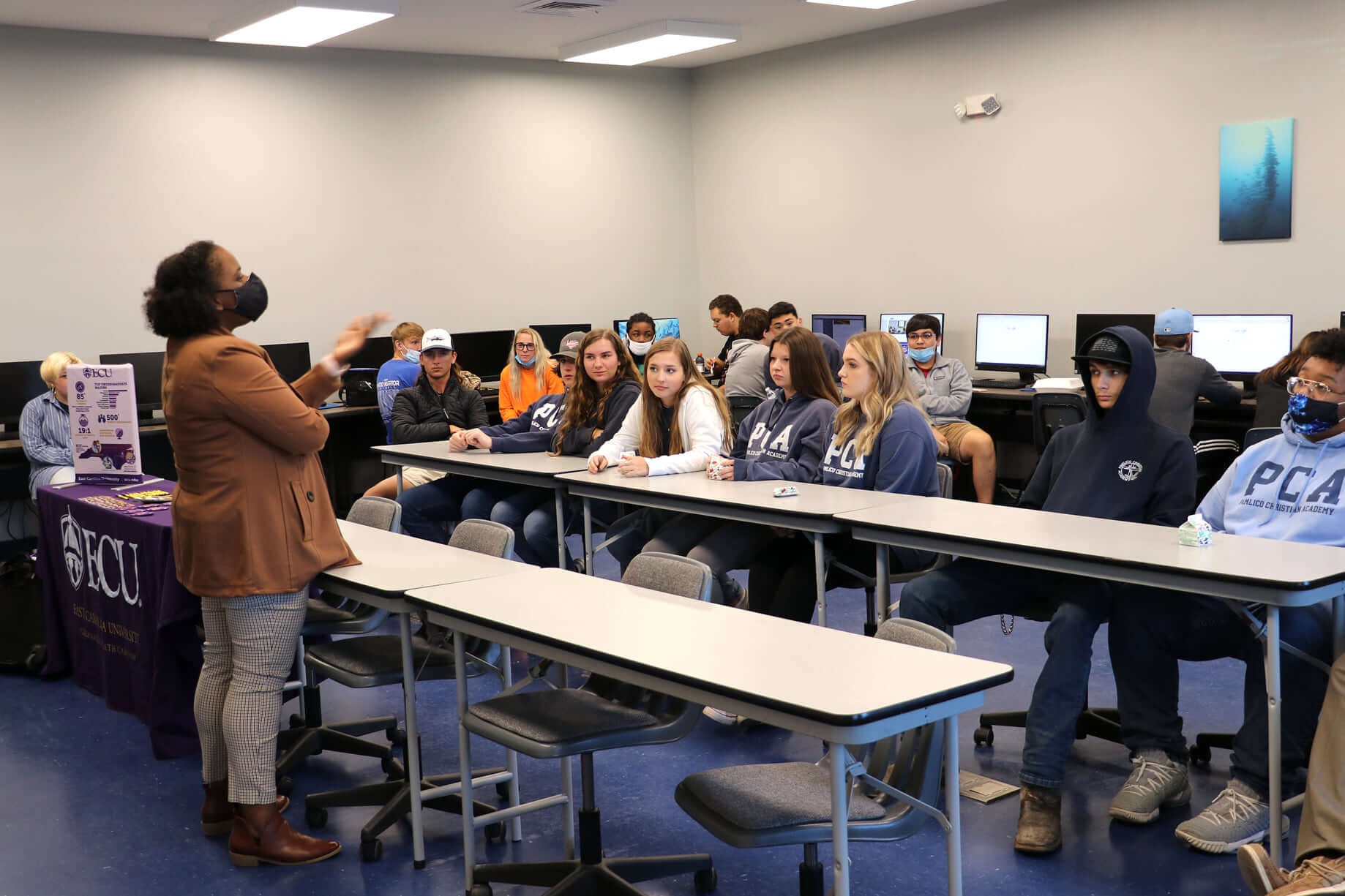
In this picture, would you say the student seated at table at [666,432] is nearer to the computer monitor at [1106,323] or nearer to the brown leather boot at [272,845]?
the brown leather boot at [272,845]

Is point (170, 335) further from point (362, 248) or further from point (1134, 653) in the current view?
point (362, 248)

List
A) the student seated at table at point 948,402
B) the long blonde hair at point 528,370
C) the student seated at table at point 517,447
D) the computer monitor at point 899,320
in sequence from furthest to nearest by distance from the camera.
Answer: the computer monitor at point 899,320
the long blonde hair at point 528,370
the student seated at table at point 948,402
the student seated at table at point 517,447

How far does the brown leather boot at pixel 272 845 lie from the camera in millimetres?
2959

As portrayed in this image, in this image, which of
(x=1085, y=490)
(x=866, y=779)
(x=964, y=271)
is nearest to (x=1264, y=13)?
(x=964, y=271)

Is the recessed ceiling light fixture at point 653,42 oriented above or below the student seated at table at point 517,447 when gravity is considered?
above

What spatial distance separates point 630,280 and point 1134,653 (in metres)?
7.01

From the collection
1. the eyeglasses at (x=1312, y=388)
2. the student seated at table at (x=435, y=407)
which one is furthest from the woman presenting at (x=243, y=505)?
the student seated at table at (x=435, y=407)

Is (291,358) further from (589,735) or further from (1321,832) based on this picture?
(1321,832)

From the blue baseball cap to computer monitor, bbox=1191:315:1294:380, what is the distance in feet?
0.95

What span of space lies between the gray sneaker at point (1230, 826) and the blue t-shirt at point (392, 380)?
5134 millimetres

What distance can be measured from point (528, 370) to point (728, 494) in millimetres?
3162

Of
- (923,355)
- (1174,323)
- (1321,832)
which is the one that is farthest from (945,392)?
(1321,832)

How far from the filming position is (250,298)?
9.59ft

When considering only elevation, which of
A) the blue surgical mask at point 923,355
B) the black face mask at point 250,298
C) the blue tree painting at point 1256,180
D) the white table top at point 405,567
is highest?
the blue tree painting at point 1256,180
